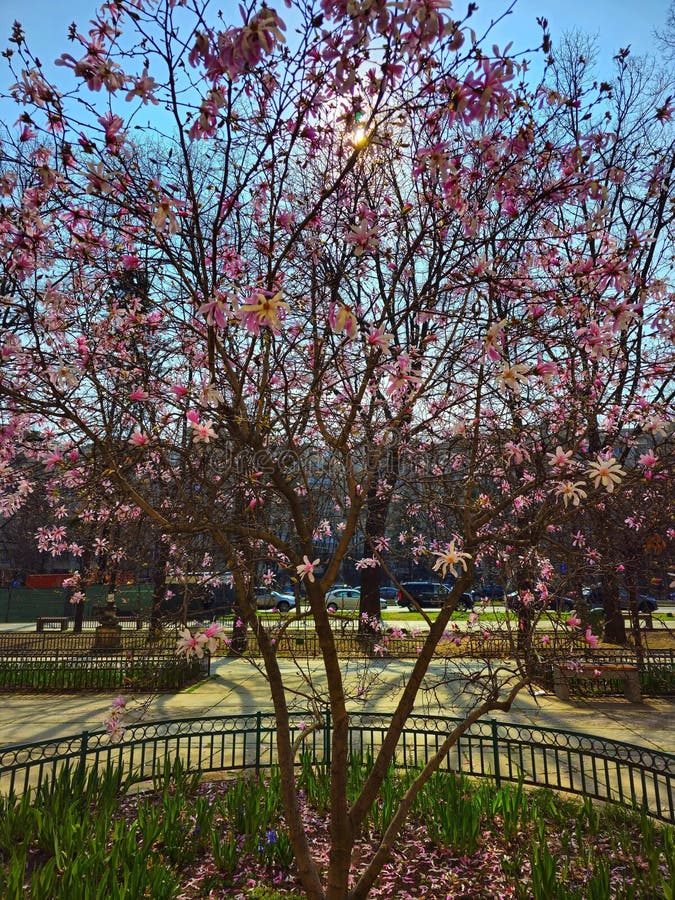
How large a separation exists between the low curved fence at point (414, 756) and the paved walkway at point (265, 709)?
29.0 inches

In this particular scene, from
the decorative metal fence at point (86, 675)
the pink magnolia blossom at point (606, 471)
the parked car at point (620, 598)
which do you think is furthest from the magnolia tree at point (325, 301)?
the decorative metal fence at point (86, 675)

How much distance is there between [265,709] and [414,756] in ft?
12.4

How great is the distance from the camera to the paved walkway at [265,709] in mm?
7852

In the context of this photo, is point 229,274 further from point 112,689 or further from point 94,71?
point 112,689

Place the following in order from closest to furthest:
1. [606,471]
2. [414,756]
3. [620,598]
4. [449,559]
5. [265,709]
A: [606,471]
[449,559]
[414,756]
[620,598]
[265,709]

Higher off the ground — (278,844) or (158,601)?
(158,601)

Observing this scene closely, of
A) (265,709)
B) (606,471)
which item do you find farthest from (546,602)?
(265,709)

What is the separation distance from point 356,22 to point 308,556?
262cm

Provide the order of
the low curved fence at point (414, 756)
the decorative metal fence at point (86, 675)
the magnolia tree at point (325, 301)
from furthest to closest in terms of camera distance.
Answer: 1. the decorative metal fence at point (86, 675)
2. the low curved fence at point (414, 756)
3. the magnolia tree at point (325, 301)

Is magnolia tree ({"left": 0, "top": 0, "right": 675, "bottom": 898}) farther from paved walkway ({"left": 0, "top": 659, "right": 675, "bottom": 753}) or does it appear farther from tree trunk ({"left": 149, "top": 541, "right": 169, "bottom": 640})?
paved walkway ({"left": 0, "top": 659, "right": 675, "bottom": 753})

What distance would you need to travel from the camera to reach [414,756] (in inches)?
220

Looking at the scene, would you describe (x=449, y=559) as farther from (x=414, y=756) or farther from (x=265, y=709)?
(x=265, y=709)

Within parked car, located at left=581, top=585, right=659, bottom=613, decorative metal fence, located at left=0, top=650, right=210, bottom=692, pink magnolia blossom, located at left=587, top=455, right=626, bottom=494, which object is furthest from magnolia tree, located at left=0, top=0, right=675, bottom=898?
decorative metal fence, located at left=0, top=650, right=210, bottom=692

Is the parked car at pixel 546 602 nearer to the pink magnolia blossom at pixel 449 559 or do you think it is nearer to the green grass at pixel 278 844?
the pink magnolia blossom at pixel 449 559
